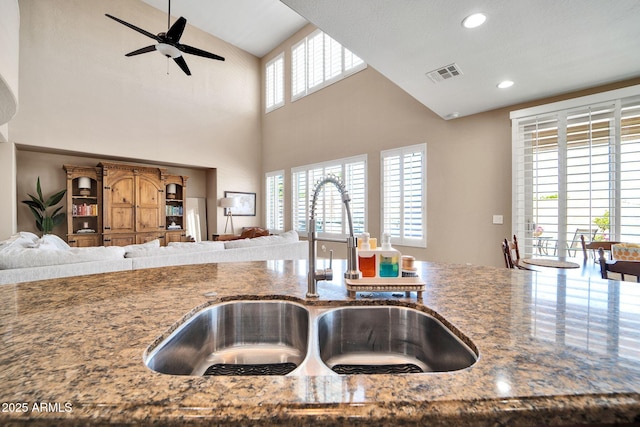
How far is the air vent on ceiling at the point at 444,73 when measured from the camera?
261 centimetres

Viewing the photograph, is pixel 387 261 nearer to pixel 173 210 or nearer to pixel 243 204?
pixel 173 210

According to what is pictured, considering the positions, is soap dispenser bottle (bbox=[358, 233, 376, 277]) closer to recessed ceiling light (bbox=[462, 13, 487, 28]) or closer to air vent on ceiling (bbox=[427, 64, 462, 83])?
recessed ceiling light (bbox=[462, 13, 487, 28])

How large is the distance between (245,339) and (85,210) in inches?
231

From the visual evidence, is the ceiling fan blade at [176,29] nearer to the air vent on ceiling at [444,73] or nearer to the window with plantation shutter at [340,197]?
the window with plantation shutter at [340,197]

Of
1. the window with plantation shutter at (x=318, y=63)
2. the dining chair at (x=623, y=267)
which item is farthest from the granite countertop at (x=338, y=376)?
the window with plantation shutter at (x=318, y=63)

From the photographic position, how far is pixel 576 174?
302 centimetres

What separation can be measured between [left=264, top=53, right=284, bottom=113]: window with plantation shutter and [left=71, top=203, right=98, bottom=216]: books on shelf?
4405mm

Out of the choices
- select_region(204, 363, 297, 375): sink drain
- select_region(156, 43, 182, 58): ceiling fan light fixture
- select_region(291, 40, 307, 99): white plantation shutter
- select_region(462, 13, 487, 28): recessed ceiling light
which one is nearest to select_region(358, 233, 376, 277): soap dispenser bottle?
select_region(204, 363, 297, 375): sink drain

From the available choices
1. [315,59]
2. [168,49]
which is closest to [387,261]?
[168,49]

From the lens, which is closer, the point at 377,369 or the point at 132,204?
the point at 377,369

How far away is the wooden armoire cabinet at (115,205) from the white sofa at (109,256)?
206 cm

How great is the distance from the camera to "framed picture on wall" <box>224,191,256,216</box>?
22.6 ft

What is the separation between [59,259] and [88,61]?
4.74 metres

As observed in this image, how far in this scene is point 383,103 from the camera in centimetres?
475
